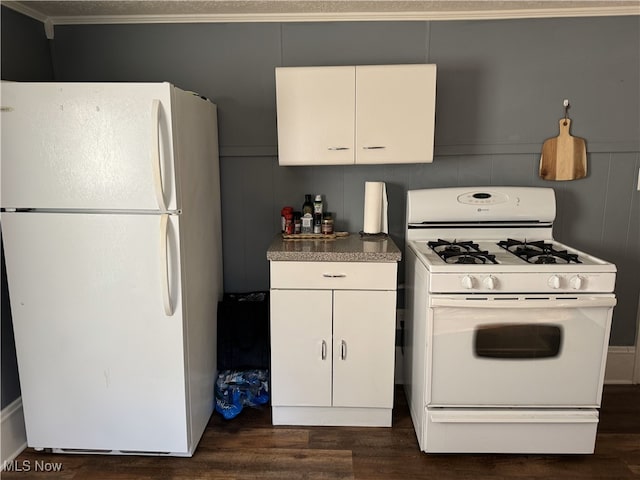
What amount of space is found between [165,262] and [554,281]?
5.11 feet

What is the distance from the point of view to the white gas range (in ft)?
6.04

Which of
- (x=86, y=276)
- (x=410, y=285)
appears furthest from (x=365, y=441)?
(x=86, y=276)

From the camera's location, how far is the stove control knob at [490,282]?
1.82 metres

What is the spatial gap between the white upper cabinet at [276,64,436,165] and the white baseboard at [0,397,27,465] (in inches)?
66.6

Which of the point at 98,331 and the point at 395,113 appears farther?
the point at 395,113

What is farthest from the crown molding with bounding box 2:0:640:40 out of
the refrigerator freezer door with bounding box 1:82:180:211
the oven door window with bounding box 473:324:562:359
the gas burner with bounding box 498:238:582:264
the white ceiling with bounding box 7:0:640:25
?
the oven door window with bounding box 473:324:562:359

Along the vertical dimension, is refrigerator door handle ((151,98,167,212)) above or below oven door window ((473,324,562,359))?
above

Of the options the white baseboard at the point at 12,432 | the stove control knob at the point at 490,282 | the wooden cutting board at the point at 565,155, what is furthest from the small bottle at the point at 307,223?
the white baseboard at the point at 12,432

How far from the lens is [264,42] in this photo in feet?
7.92

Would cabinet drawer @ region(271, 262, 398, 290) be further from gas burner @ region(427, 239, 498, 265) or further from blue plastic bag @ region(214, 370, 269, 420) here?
blue plastic bag @ region(214, 370, 269, 420)

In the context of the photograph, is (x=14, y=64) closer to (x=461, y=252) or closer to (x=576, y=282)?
(x=461, y=252)

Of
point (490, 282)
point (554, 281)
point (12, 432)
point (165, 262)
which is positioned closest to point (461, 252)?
point (490, 282)

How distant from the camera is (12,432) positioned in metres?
2.05

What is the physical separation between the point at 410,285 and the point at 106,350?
4.77ft
